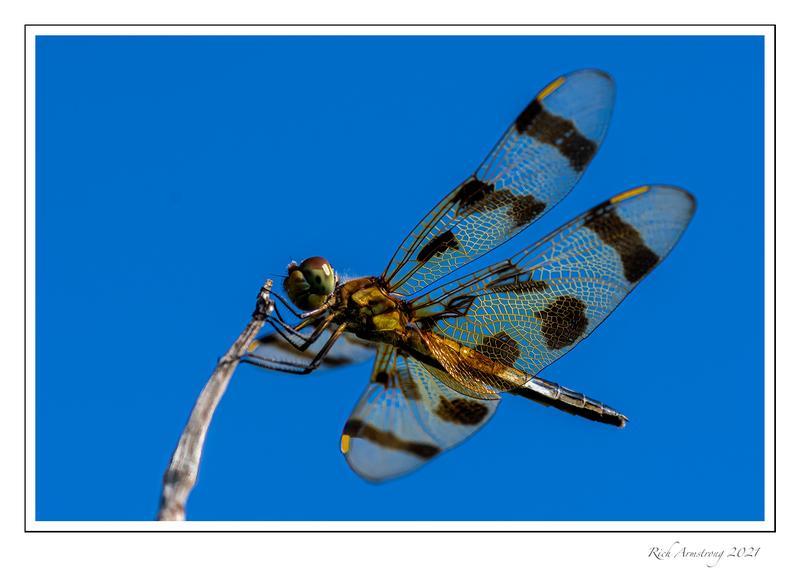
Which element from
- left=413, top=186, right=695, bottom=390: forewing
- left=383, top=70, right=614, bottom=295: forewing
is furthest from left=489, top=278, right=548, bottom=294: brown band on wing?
left=383, top=70, right=614, bottom=295: forewing

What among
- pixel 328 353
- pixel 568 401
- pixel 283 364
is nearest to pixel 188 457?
pixel 283 364

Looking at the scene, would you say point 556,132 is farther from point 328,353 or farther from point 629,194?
point 328,353

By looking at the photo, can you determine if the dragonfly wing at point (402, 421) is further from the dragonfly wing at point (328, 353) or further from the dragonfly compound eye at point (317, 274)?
the dragonfly compound eye at point (317, 274)
